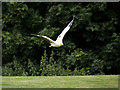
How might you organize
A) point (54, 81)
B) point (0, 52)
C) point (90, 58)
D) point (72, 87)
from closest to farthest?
point (72, 87) → point (54, 81) → point (90, 58) → point (0, 52)

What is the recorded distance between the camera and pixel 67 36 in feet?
28.0

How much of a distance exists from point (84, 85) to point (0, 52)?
223 inches

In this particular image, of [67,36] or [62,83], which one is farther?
[67,36]

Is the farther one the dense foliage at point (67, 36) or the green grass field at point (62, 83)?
the dense foliage at point (67, 36)

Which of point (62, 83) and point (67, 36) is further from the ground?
point (62, 83)

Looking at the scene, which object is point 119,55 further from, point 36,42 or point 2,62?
point 2,62

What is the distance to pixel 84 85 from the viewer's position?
11.0 feet

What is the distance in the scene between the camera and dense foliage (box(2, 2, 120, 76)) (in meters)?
7.95

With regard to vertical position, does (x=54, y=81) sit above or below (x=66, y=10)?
below

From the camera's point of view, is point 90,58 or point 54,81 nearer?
point 54,81

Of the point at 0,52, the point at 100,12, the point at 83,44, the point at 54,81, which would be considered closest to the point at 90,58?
the point at 83,44

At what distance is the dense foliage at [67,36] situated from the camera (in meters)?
7.95

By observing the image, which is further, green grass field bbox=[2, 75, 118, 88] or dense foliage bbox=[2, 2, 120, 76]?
dense foliage bbox=[2, 2, 120, 76]

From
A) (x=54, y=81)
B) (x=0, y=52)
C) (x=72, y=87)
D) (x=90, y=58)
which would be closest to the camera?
(x=72, y=87)
